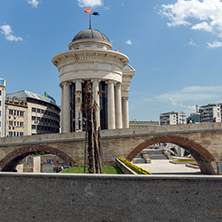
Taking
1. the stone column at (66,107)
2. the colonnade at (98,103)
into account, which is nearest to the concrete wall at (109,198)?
the colonnade at (98,103)

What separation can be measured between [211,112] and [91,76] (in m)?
116

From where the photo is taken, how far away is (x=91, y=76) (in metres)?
43.8

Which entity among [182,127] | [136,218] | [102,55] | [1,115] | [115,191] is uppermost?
[102,55]

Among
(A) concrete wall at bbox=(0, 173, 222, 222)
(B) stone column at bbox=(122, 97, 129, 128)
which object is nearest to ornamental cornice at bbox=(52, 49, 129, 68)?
(B) stone column at bbox=(122, 97, 129, 128)

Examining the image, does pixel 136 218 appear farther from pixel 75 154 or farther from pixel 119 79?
pixel 119 79

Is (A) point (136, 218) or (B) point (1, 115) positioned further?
(B) point (1, 115)

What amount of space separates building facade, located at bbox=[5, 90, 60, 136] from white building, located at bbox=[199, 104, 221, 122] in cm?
9451

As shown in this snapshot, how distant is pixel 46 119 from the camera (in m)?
73.2

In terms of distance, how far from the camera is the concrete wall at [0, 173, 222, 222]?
31.2 ft

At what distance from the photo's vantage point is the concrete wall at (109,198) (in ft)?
31.2

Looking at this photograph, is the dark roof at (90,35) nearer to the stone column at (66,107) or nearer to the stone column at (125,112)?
the stone column at (66,107)

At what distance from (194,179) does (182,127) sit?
20392 millimetres

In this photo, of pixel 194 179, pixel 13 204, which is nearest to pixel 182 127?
pixel 194 179

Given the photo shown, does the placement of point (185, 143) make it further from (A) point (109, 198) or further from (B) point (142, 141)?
(A) point (109, 198)
